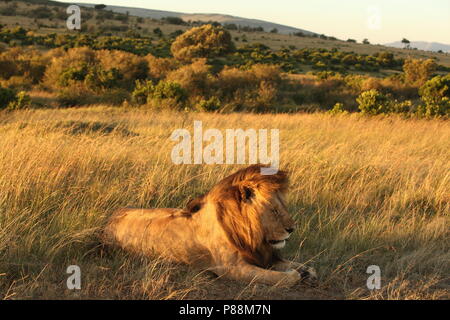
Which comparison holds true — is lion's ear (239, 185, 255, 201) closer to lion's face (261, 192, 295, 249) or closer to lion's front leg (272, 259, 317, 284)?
lion's face (261, 192, 295, 249)

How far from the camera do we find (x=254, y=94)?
28.0 m

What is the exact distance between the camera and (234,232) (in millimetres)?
3654

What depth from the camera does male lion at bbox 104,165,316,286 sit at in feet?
11.6

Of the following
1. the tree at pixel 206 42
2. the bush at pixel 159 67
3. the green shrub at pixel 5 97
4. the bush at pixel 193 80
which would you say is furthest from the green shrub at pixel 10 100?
the tree at pixel 206 42

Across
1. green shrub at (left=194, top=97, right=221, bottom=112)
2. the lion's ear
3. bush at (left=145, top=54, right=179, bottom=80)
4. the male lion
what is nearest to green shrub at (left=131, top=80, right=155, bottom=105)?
green shrub at (left=194, top=97, right=221, bottom=112)

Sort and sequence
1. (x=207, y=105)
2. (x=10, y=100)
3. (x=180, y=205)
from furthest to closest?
(x=207, y=105) < (x=10, y=100) < (x=180, y=205)

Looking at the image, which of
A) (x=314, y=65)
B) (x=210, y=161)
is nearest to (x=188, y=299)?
(x=210, y=161)

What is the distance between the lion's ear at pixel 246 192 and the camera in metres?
3.58

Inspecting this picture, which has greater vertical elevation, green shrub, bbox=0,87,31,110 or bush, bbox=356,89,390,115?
bush, bbox=356,89,390,115

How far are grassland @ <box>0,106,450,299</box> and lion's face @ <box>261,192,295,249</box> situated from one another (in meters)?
0.40

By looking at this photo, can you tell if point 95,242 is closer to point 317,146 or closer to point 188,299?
point 188,299

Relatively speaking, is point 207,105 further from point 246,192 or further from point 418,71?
point 418,71

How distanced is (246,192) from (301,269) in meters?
0.83

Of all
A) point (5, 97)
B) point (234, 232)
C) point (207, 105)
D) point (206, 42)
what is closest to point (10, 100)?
point (5, 97)
